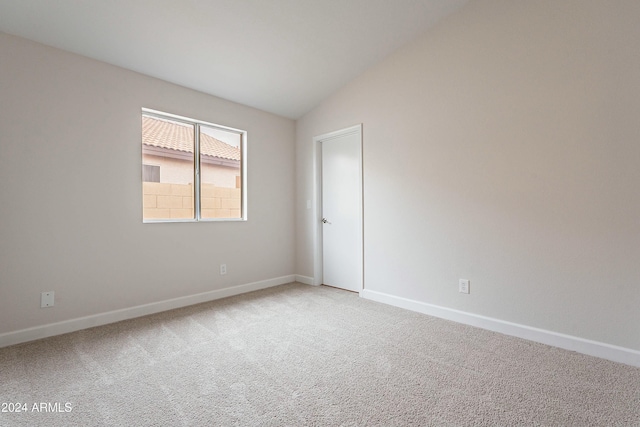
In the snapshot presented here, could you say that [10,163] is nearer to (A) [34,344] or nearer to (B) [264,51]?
(A) [34,344]

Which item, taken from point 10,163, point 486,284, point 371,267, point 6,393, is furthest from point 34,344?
point 486,284

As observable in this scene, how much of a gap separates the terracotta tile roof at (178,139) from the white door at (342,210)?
4.14 feet

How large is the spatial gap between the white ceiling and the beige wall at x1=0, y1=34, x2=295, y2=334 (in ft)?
0.74

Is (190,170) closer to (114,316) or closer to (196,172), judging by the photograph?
(196,172)

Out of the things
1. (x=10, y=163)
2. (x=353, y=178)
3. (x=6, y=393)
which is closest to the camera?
(x=6, y=393)

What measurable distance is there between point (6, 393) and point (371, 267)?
2.99 meters

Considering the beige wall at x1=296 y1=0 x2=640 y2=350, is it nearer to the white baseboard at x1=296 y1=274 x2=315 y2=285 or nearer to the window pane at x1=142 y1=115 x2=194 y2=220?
the white baseboard at x1=296 y1=274 x2=315 y2=285

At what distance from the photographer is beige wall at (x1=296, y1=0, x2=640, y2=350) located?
2055 millimetres

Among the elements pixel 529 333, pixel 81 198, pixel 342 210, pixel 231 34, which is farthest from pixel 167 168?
pixel 529 333

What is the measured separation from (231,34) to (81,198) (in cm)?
194

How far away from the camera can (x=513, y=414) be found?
4.91 feet

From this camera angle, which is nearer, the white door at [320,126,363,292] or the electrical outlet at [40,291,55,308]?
the electrical outlet at [40,291,55,308]

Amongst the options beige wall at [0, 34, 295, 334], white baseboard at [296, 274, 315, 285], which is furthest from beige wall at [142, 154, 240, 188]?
white baseboard at [296, 274, 315, 285]

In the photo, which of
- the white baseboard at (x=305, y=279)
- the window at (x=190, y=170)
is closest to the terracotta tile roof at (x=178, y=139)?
the window at (x=190, y=170)
